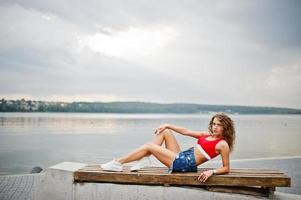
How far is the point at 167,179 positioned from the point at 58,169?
1.39 meters

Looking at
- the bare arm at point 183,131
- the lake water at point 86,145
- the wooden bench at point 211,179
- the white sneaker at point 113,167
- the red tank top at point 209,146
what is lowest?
the lake water at point 86,145

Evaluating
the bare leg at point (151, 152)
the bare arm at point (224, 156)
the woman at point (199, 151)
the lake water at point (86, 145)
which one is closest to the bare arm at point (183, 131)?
the woman at point (199, 151)

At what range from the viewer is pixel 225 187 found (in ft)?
13.4

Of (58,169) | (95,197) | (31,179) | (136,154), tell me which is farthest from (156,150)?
(31,179)

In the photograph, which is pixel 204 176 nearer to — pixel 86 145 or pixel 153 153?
pixel 153 153

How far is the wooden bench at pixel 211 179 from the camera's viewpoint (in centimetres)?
390

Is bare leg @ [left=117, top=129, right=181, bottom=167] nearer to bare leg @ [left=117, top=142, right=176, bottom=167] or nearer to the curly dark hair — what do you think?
bare leg @ [left=117, top=142, right=176, bottom=167]

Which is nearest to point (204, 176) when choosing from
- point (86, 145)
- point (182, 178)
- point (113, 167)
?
point (182, 178)

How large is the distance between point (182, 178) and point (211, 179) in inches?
13.5

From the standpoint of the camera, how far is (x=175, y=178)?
4051mm

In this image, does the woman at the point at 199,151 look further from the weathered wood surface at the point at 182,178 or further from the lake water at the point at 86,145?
the lake water at the point at 86,145

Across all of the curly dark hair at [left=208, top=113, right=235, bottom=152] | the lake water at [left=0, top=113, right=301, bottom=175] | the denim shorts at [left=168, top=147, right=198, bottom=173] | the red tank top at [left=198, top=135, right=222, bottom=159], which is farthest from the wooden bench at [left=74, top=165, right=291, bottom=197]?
the lake water at [left=0, top=113, right=301, bottom=175]

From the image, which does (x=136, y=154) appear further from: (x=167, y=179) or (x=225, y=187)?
(x=225, y=187)

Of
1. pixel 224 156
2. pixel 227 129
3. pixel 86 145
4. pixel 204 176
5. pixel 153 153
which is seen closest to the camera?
pixel 204 176
